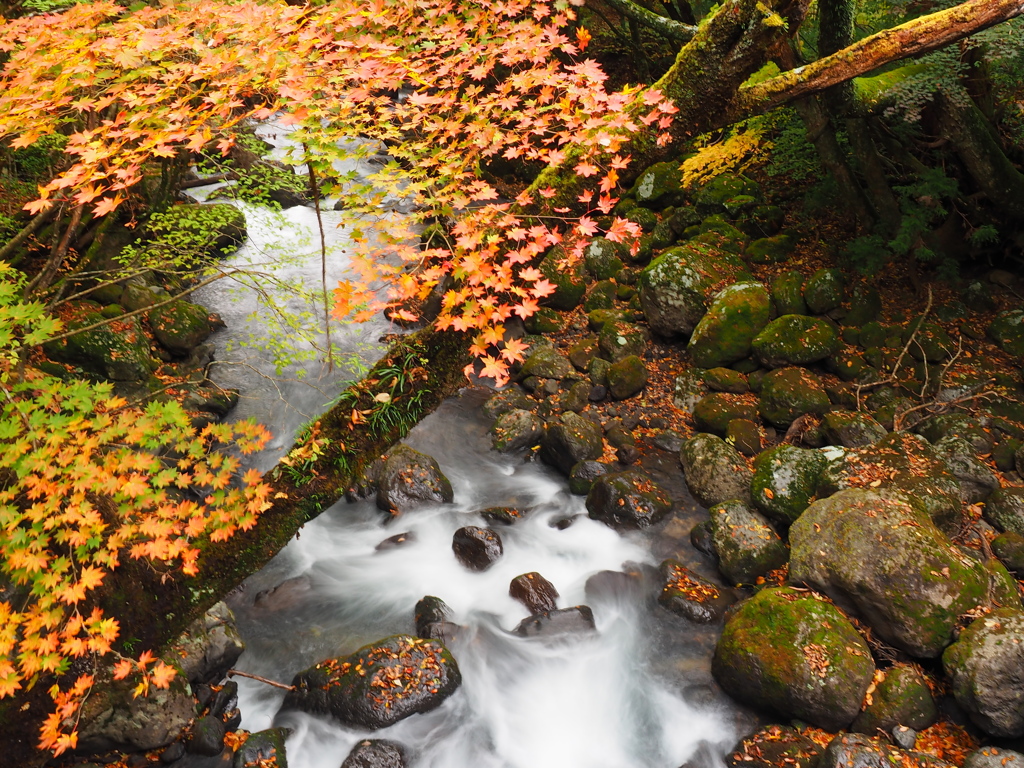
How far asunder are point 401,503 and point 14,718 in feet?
13.8

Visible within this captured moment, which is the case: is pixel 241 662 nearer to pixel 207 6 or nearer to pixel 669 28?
pixel 207 6

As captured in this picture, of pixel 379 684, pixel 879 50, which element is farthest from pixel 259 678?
pixel 879 50

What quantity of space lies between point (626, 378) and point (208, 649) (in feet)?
19.7

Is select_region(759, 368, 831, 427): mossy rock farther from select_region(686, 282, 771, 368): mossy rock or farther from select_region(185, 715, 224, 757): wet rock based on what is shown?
select_region(185, 715, 224, 757): wet rock

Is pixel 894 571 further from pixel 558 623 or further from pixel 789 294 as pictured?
pixel 789 294

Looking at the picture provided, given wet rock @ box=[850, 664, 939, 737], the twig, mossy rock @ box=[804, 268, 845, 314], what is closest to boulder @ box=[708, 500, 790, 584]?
wet rock @ box=[850, 664, 939, 737]

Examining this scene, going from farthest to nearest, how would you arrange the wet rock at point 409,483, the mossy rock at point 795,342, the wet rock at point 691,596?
the mossy rock at point 795,342, the wet rock at point 409,483, the wet rock at point 691,596

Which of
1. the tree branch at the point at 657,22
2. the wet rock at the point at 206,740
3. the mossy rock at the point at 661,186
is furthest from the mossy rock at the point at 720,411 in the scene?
the wet rock at the point at 206,740

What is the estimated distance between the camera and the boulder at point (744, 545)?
19.5 ft

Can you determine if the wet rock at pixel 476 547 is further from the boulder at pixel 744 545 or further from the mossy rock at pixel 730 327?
the mossy rock at pixel 730 327

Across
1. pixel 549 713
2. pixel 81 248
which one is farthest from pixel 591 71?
pixel 81 248

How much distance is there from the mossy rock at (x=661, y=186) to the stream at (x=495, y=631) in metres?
6.56

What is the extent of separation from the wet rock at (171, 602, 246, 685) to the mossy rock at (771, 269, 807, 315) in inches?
318

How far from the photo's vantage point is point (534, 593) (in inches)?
237
